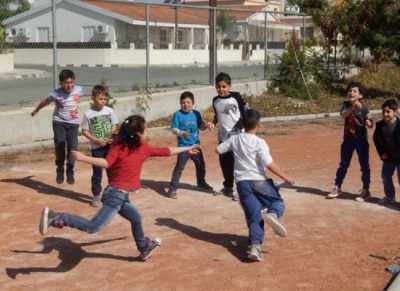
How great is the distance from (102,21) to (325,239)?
37.6m

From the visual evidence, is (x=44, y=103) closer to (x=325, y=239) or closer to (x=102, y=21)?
(x=325, y=239)

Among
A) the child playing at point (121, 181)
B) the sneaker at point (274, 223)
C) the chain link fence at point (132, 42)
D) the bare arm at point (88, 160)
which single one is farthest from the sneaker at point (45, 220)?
the chain link fence at point (132, 42)

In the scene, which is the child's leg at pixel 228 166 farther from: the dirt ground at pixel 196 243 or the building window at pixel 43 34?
the building window at pixel 43 34

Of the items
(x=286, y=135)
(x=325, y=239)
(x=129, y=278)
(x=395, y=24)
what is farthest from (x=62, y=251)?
(x=395, y=24)

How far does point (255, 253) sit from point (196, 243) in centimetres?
79

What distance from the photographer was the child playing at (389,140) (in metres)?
7.41

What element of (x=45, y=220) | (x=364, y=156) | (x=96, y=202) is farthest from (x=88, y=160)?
(x=364, y=156)

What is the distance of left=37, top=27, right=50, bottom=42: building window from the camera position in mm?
41881

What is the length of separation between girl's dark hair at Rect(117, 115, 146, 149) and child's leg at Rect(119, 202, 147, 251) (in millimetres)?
512

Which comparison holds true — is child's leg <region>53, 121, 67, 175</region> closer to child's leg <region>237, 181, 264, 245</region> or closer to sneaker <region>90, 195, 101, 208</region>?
sneaker <region>90, 195, 101, 208</region>

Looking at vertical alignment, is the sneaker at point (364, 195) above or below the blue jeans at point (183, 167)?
below

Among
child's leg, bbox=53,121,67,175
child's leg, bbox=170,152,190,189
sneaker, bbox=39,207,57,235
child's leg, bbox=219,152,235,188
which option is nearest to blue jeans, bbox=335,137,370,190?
child's leg, bbox=219,152,235,188

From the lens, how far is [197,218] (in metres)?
7.17

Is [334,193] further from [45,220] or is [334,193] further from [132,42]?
[132,42]
